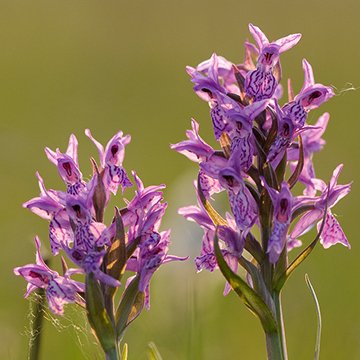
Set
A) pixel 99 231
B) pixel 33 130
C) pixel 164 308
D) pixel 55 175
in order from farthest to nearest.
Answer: pixel 33 130
pixel 55 175
pixel 164 308
pixel 99 231

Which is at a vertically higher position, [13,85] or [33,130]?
[13,85]

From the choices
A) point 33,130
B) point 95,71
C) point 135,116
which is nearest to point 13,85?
point 95,71

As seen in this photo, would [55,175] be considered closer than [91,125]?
Yes

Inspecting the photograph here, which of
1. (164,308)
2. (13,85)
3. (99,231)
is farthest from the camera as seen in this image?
(13,85)

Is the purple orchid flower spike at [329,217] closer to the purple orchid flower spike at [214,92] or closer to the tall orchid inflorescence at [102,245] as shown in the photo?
the purple orchid flower spike at [214,92]

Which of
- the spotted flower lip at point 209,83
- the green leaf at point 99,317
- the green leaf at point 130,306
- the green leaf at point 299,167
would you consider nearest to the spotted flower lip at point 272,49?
the spotted flower lip at point 209,83

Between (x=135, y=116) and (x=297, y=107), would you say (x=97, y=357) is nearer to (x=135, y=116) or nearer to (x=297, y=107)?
(x=297, y=107)
